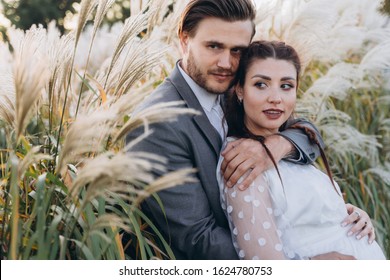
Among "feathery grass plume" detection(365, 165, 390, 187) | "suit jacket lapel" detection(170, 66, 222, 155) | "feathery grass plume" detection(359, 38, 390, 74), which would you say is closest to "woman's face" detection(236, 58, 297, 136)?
"suit jacket lapel" detection(170, 66, 222, 155)

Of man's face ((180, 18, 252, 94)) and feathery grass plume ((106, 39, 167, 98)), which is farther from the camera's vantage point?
man's face ((180, 18, 252, 94))

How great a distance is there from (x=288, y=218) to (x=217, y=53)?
922 mm

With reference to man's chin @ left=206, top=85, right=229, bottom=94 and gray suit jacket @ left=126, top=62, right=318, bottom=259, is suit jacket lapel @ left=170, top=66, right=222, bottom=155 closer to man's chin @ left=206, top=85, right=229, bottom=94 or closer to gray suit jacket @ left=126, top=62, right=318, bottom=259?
gray suit jacket @ left=126, top=62, right=318, bottom=259

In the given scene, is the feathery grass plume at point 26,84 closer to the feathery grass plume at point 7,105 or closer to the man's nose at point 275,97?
the feathery grass plume at point 7,105

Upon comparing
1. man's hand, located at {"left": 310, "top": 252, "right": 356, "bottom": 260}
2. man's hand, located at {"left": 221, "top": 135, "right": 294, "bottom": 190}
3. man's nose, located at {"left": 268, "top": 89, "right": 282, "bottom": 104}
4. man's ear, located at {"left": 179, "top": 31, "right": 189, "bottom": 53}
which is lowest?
man's hand, located at {"left": 310, "top": 252, "right": 356, "bottom": 260}

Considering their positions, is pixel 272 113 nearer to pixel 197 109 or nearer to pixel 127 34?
pixel 197 109

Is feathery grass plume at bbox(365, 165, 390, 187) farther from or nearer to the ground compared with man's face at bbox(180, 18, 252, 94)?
nearer to the ground

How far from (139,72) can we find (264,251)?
0.96m

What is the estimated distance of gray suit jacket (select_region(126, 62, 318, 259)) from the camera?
2641 millimetres

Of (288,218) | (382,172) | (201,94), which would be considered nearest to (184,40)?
(201,94)

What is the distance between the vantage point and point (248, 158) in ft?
8.83

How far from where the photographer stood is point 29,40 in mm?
2256
